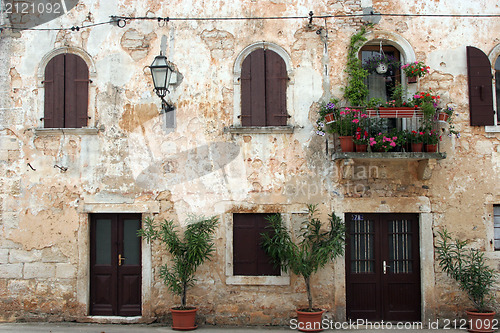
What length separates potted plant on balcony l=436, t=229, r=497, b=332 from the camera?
857 centimetres

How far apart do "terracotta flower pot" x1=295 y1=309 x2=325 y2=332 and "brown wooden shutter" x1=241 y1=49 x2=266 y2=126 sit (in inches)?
138

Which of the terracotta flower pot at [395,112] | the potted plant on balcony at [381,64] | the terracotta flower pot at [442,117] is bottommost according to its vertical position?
the terracotta flower pot at [442,117]

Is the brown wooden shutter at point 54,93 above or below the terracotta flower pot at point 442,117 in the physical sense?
above

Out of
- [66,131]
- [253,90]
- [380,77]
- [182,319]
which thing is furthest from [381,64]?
[66,131]

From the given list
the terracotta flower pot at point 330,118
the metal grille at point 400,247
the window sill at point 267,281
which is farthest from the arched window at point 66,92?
the metal grille at point 400,247

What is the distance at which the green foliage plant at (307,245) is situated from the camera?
8750mm

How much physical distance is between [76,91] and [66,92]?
0.19 m

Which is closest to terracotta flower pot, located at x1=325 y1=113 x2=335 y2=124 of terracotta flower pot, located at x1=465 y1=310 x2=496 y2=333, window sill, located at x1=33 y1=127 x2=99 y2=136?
terracotta flower pot, located at x1=465 y1=310 x2=496 y2=333

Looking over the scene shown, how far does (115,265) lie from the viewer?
30.9 feet

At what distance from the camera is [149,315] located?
9227 millimetres

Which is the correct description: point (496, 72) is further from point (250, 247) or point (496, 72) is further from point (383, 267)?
point (250, 247)

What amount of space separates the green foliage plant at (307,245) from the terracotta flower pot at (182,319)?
5.79 feet

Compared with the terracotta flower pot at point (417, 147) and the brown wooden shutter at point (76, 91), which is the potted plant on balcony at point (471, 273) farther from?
the brown wooden shutter at point (76, 91)

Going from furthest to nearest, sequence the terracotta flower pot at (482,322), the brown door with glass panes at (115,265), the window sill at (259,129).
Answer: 1. the brown door with glass panes at (115,265)
2. the window sill at (259,129)
3. the terracotta flower pot at (482,322)
